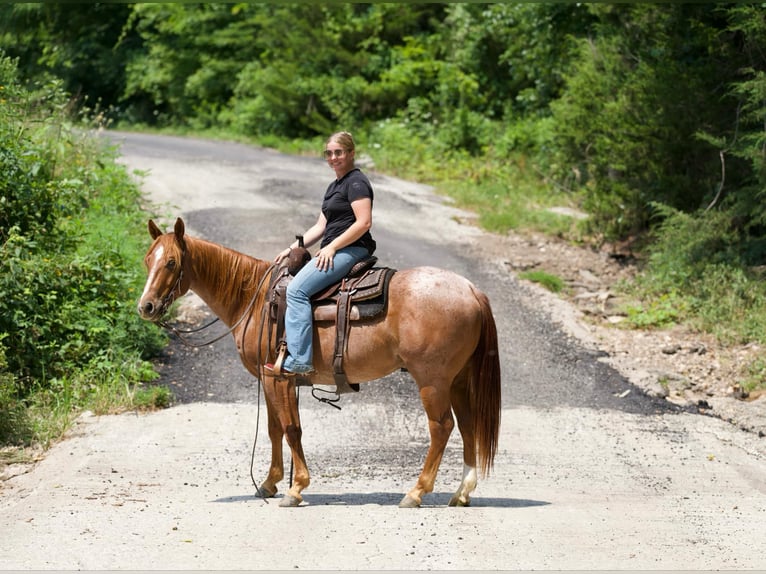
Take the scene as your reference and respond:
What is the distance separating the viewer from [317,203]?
19.2 m

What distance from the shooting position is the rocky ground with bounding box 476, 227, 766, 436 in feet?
37.5

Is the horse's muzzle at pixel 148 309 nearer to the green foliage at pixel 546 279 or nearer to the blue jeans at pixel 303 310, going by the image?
the blue jeans at pixel 303 310

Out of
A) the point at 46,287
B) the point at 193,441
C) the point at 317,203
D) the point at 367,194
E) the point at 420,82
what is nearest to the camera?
the point at 367,194

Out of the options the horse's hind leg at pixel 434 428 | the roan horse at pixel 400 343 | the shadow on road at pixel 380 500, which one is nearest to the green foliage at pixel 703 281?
the shadow on road at pixel 380 500

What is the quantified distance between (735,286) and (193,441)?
27.5ft

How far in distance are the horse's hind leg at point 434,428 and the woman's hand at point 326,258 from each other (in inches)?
46.4

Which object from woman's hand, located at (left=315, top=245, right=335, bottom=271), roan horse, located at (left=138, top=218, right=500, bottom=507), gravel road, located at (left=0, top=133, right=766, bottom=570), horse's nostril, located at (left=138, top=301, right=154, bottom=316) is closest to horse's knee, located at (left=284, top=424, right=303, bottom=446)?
roan horse, located at (left=138, top=218, right=500, bottom=507)

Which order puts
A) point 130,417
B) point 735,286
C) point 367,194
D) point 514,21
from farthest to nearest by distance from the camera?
point 514,21, point 735,286, point 130,417, point 367,194

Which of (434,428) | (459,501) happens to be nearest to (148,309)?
(434,428)

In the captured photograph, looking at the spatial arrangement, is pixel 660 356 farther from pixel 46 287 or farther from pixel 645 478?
pixel 46 287

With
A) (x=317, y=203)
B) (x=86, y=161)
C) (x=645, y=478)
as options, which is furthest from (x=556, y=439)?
(x=317, y=203)

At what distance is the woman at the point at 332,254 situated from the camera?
7266 millimetres

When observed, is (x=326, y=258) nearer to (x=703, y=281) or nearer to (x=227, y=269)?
(x=227, y=269)

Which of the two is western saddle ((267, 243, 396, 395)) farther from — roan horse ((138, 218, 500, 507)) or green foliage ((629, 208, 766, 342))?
green foliage ((629, 208, 766, 342))
